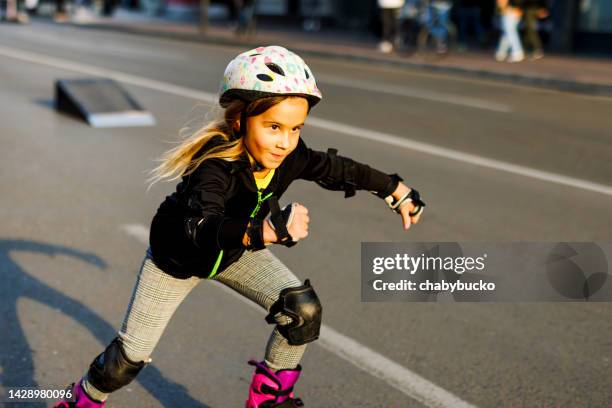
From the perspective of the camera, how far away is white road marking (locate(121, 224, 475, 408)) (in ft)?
14.7

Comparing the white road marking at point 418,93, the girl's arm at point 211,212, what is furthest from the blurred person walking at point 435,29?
the girl's arm at point 211,212

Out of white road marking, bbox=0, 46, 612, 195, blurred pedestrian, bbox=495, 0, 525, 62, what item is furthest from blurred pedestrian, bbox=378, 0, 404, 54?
white road marking, bbox=0, 46, 612, 195

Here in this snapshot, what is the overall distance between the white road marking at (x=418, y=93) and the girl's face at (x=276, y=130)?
11.5 meters

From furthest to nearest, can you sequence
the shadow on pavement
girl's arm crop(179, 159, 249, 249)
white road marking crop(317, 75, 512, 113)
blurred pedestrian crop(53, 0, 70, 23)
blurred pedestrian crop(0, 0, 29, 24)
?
blurred pedestrian crop(53, 0, 70, 23)
blurred pedestrian crop(0, 0, 29, 24)
white road marking crop(317, 75, 512, 113)
the shadow on pavement
girl's arm crop(179, 159, 249, 249)

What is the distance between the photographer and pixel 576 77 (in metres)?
18.3

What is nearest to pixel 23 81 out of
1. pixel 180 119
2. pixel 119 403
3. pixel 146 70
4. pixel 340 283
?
pixel 146 70

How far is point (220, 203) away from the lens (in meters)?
3.29

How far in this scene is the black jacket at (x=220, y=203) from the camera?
317 cm

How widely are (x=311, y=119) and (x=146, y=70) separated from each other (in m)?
7.30

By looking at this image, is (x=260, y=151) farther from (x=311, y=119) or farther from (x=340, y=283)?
(x=311, y=119)

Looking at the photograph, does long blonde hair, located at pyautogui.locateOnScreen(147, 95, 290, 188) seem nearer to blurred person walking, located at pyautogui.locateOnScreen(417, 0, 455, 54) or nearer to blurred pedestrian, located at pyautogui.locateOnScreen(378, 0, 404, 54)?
blurred person walking, located at pyautogui.locateOnScreen(417, 0, 455, 54)

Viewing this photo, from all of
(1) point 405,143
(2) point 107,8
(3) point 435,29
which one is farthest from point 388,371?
(2) point 107,8

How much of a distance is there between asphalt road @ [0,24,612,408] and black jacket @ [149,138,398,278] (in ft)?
3.80

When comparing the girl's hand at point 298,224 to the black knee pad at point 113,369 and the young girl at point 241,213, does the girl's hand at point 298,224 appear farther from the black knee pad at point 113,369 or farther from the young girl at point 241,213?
the black knee pad at point 113,369
